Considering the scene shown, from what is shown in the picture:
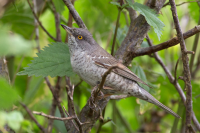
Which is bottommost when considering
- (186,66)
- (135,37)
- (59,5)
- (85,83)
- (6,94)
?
(85,83)

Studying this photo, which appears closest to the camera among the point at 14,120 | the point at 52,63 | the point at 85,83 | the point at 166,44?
the point at 14,120

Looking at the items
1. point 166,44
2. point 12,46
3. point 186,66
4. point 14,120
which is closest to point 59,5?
point 166,44

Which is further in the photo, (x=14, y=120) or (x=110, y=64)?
(x=110, y=64)

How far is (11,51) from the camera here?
51 cm

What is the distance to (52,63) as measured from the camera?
96.8 inches

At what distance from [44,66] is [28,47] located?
1.91 meters

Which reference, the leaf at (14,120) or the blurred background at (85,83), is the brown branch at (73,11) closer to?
the blurred background at (85,83)

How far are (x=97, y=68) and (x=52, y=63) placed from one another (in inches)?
21.1

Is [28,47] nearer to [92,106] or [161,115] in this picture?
[92,106]

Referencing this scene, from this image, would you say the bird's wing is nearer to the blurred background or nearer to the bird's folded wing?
the bird's folded wing

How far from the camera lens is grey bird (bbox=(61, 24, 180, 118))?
245cm

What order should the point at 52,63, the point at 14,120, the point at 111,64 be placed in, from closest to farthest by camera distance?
1. the point at 14,120
2. the point at 52,63
3. the point at 111,64

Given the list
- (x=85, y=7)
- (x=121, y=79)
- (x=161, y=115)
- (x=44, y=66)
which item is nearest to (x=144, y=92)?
(x=121, y=79)

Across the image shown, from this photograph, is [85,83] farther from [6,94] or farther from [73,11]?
[6,94]
